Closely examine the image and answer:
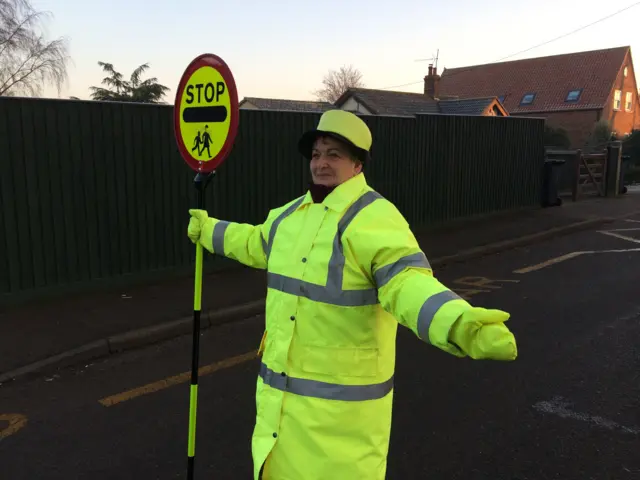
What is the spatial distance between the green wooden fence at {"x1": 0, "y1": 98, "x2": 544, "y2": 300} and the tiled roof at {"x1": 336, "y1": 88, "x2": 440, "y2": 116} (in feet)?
61.6

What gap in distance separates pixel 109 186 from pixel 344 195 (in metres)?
5.54

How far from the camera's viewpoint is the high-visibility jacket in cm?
197

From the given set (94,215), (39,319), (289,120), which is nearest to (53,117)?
(94,215)

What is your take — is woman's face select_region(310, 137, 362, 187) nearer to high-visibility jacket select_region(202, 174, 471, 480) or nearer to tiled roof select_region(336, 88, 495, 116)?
high-visibility jacket select_region(202, 174, 471, 480)

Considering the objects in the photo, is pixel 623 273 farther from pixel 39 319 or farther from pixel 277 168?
pixel 39 319

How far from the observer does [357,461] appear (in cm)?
204

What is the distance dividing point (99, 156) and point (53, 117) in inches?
26.2

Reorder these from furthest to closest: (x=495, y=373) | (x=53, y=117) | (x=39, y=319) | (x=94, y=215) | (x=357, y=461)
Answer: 1. (x=94, y=215)
2. (x=53, y=117)
3. (x=39, y=319)
4. (x=495, y=373)
5. (x=357, y=461)

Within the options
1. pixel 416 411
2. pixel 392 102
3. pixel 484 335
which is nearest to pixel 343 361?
pixel 484 335

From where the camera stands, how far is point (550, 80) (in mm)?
42312

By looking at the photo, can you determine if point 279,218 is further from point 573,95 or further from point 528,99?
point 528,99

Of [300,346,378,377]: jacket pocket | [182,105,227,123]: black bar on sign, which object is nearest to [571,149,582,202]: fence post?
[182,105,227,123]: black bar on sign

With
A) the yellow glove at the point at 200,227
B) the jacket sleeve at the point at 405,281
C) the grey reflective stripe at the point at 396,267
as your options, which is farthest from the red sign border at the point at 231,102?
the grey reflective stripe at the point at 396,267

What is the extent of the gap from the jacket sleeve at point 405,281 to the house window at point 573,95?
43.3m
